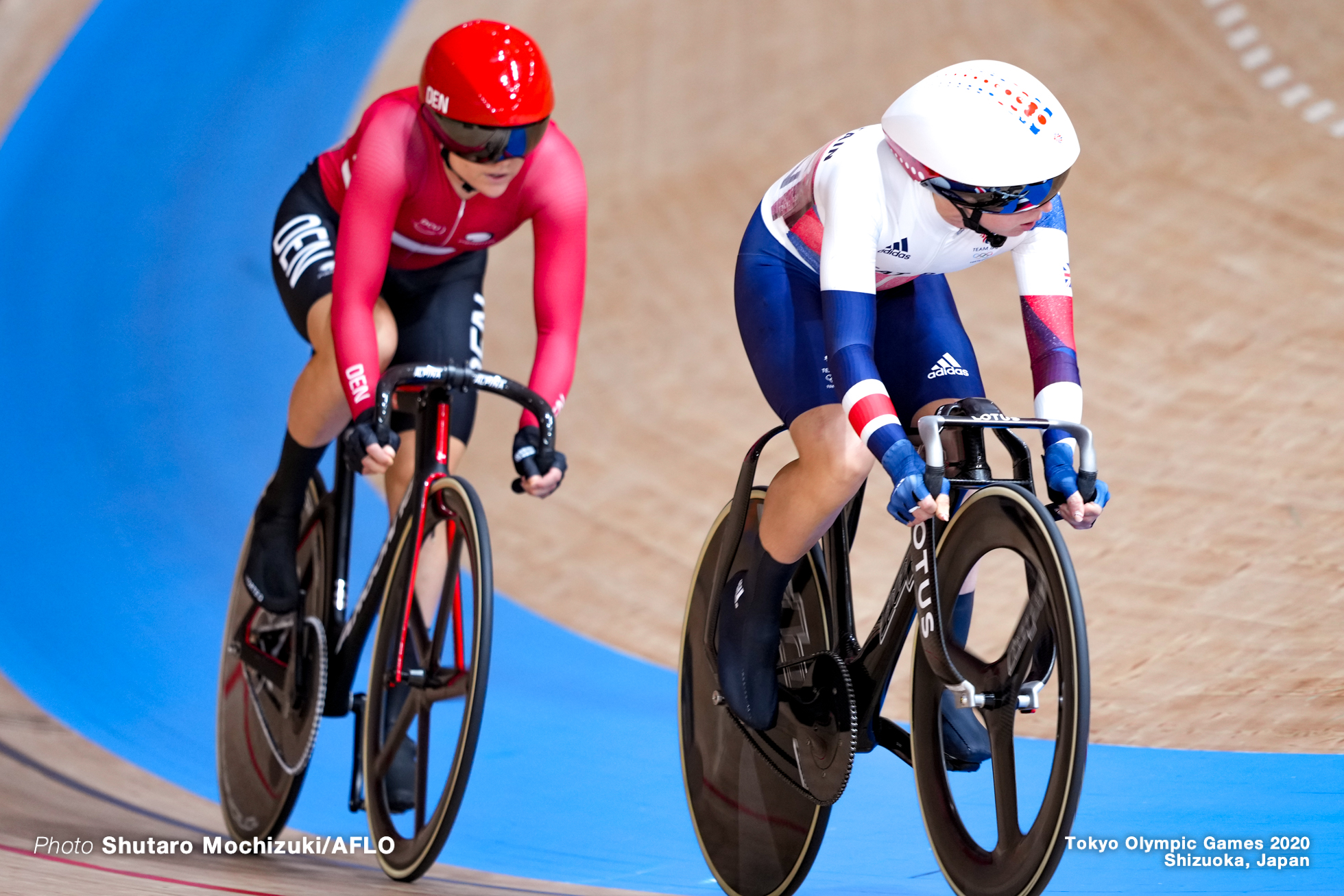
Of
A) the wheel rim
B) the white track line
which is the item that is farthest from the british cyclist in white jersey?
the white track line

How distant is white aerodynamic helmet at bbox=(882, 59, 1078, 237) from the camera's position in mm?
2016

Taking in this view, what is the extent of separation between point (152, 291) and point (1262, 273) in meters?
5.01

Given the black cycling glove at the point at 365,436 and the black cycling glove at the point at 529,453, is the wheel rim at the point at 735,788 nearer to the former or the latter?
the black cycling glove at the point at 529,453

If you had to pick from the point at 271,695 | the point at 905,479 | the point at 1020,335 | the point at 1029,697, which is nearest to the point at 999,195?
the point at 905,479

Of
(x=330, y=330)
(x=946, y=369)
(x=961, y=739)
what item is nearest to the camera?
(x=961, y=739)

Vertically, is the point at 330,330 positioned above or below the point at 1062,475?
above

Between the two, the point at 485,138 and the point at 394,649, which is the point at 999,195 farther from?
the point at 394,649

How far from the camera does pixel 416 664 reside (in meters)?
2.71

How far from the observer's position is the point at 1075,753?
1.79 meters

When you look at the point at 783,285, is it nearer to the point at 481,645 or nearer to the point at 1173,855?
the point at 481,645

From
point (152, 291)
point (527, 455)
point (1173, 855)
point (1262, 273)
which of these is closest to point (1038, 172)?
point (527, 455)

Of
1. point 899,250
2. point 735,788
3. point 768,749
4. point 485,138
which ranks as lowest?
point 735,788

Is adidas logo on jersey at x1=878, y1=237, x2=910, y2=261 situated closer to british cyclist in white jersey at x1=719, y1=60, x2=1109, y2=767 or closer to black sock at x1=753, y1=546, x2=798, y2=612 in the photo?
british cyclist in white jersey at x1=719, y1=60, x2=1109, y2=767

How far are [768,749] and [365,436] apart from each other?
0.92 meters
